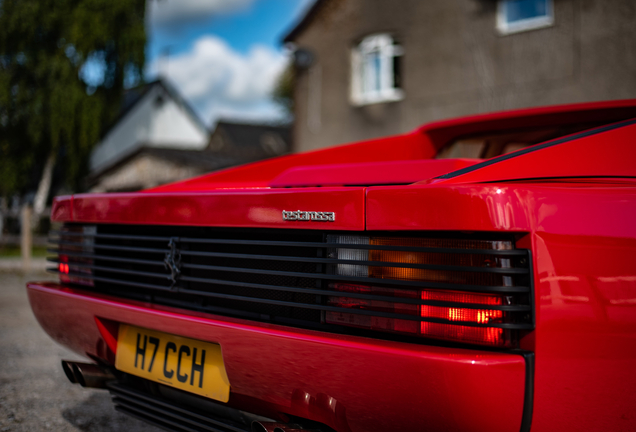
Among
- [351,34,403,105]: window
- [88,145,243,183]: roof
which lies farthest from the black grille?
[88,145,243,183]: roof

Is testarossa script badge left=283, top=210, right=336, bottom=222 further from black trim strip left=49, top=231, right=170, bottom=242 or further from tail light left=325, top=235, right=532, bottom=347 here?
black trim strip left=49, top=231, right=170, bottom=242

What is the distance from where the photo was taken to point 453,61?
32.8ft

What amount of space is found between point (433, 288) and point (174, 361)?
919 mm

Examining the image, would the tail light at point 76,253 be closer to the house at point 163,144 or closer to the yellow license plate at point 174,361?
the yellow license plate at point 174,361

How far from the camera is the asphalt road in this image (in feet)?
7.66

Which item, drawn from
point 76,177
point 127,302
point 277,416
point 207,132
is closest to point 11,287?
point 127,302

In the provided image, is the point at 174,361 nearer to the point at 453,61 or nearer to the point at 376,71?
the point at 453,61

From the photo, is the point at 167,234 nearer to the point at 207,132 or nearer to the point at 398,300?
the point at 398,300

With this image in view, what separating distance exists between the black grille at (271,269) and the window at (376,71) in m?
9.51

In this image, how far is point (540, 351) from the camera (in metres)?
1.17

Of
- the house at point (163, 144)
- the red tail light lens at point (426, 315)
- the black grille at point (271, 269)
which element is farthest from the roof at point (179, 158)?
the red tail light lens at point (426, 315)

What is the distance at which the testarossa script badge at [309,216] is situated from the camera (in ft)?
4.51

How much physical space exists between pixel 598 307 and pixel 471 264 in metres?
0.29

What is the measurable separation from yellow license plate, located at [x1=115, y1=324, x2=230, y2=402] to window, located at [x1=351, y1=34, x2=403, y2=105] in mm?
9716
